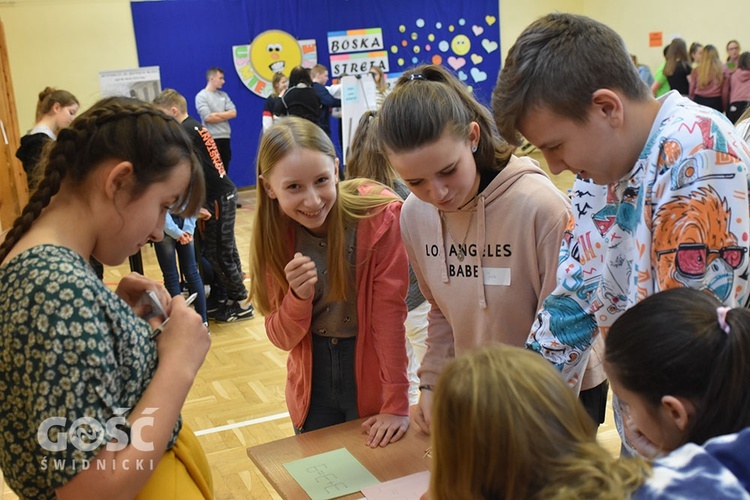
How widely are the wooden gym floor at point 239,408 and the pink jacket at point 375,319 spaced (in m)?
1.03

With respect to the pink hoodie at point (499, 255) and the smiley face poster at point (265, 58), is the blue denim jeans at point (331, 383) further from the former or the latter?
the smiley face poster at point (265, 58)

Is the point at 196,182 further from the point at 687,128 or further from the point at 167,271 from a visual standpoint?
the point at 167,271

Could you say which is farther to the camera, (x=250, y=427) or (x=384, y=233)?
(x=250, y=427)

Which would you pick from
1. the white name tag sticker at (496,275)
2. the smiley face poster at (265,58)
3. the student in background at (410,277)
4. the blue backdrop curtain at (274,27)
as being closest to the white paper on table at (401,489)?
the white name tag sticker at (496,275)

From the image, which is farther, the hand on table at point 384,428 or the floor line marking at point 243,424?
the floor line marking at point 243,424

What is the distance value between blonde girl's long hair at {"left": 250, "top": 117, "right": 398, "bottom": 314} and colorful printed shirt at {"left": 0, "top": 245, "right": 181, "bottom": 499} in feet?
2.72

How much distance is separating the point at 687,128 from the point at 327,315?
1.08 m

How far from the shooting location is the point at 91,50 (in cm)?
929

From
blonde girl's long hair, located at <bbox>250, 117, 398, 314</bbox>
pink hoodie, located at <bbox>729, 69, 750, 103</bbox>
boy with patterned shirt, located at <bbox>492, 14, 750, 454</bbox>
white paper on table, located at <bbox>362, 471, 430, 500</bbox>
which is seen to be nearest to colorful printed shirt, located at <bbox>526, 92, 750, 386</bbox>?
boy with patterned shirt, located at <bbox>492, 14, 750, 454</bbox>

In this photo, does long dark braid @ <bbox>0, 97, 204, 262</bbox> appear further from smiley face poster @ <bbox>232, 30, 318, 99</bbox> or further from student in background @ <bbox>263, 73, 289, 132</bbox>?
smiley face poster @ <bbox>232, 30, 318, 99</bbox>

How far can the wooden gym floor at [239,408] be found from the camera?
2.81 m

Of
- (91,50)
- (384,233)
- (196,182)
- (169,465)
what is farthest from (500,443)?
(91,50)

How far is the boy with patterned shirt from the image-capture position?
105cm

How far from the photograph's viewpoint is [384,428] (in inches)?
65.5
